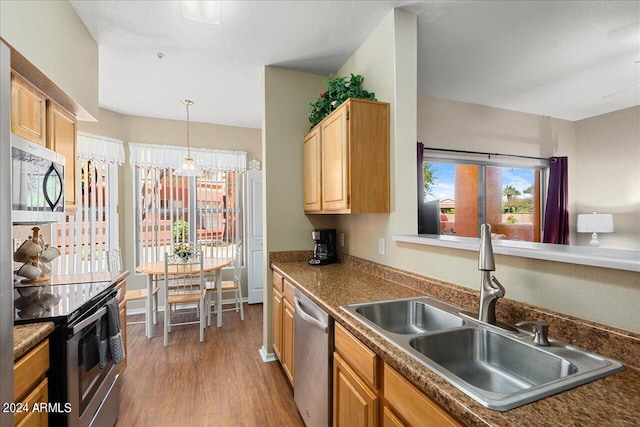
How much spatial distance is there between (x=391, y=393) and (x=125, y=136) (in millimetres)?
4655

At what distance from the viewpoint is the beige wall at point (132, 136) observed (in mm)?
3954

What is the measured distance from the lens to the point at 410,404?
91 cm

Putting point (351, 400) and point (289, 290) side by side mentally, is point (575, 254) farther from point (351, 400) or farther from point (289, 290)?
point (289, 290)

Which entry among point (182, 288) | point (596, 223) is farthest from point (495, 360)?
point (596, 223)

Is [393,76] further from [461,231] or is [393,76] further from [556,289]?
[461,231]

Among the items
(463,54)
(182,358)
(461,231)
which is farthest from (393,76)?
(182,358)

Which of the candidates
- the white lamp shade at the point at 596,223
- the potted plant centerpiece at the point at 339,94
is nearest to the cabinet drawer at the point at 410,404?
the potted plant centerpiece at the point at 339,94

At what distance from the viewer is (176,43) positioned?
2414 millimetres

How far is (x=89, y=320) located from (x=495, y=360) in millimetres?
1878

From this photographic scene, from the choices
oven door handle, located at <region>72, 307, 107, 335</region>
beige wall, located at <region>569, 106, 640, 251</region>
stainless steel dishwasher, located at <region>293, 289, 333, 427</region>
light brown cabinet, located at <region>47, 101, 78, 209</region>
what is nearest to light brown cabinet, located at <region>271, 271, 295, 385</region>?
stainless steel dishwasher, located at <region>293, 289, 333, 427</region>

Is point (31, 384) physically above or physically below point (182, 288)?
above

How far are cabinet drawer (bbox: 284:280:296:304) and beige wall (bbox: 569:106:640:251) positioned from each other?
179 inches

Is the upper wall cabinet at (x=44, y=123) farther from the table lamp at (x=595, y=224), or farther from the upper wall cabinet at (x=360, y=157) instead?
the table lamp at (x=595, y=224)

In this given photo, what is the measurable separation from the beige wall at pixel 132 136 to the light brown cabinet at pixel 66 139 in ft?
5.57
